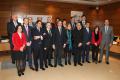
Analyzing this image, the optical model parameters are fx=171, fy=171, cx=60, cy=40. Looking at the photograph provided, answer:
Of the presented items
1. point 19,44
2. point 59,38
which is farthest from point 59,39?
point 19,44

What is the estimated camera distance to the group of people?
4691 mm

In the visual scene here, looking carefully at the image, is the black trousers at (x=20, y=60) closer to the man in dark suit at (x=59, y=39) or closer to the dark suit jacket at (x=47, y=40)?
the dark suit jacket at (x=47, y=40)

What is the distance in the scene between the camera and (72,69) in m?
5.34

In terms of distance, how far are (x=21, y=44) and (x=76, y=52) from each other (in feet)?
6.51

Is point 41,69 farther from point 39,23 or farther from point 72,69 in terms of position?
point 39,23

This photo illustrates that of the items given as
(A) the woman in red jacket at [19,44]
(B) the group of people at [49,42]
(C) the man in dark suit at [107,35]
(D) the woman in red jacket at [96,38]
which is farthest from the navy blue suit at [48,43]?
(C) the man in dark suit at [107,35]

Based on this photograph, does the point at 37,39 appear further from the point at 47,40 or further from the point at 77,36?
the point at 77,36

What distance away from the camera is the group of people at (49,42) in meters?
4.69

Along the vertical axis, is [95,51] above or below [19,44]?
below

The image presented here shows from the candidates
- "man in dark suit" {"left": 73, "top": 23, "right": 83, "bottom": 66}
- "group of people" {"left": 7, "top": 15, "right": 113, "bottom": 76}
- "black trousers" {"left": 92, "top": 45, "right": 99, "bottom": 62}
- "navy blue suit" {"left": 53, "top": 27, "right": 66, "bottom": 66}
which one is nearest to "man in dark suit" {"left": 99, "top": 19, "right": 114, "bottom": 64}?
"group of people" {"left": 7, "top": 15, "right": 113, "bottom": 76}

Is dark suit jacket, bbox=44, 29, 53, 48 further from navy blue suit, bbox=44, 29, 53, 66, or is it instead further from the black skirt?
the black skirt

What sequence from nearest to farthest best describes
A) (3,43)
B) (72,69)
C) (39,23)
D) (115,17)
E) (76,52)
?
(39,23) → (72,69) → (76,52) → (3,43) → (115,17)

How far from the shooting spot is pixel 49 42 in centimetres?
529

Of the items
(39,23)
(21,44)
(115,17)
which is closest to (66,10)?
(115,17)
